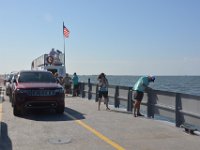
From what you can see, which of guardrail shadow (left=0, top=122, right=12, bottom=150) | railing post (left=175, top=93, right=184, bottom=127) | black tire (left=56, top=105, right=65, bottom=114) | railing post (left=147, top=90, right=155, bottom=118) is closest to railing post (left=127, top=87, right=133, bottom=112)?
railing post (left=147, top=90, right=155, bottom=118)

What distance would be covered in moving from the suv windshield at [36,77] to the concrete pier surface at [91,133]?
71.0 inches

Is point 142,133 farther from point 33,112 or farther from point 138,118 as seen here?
point 33,112

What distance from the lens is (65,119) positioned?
500 inches

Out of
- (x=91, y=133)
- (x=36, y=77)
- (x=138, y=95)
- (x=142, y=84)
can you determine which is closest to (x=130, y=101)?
(x=138, y=95)

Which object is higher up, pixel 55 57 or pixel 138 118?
pixel 55 57

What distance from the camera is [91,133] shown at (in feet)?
32.3

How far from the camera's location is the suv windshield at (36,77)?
1485 cm

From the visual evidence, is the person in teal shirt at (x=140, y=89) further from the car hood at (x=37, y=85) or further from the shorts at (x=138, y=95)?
the car hood at (x=37, y=85)

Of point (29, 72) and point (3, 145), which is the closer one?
point (3, 145)

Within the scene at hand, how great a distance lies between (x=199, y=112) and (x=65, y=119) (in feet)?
15.1

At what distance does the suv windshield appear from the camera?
1485cm

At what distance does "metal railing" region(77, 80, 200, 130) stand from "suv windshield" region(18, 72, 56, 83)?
10.2ft

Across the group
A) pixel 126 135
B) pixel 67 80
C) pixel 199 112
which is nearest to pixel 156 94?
pixel 199 112

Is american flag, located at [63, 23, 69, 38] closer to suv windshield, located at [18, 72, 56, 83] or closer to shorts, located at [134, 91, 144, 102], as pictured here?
suv windshield, located at [18, 72, 56, 83]
